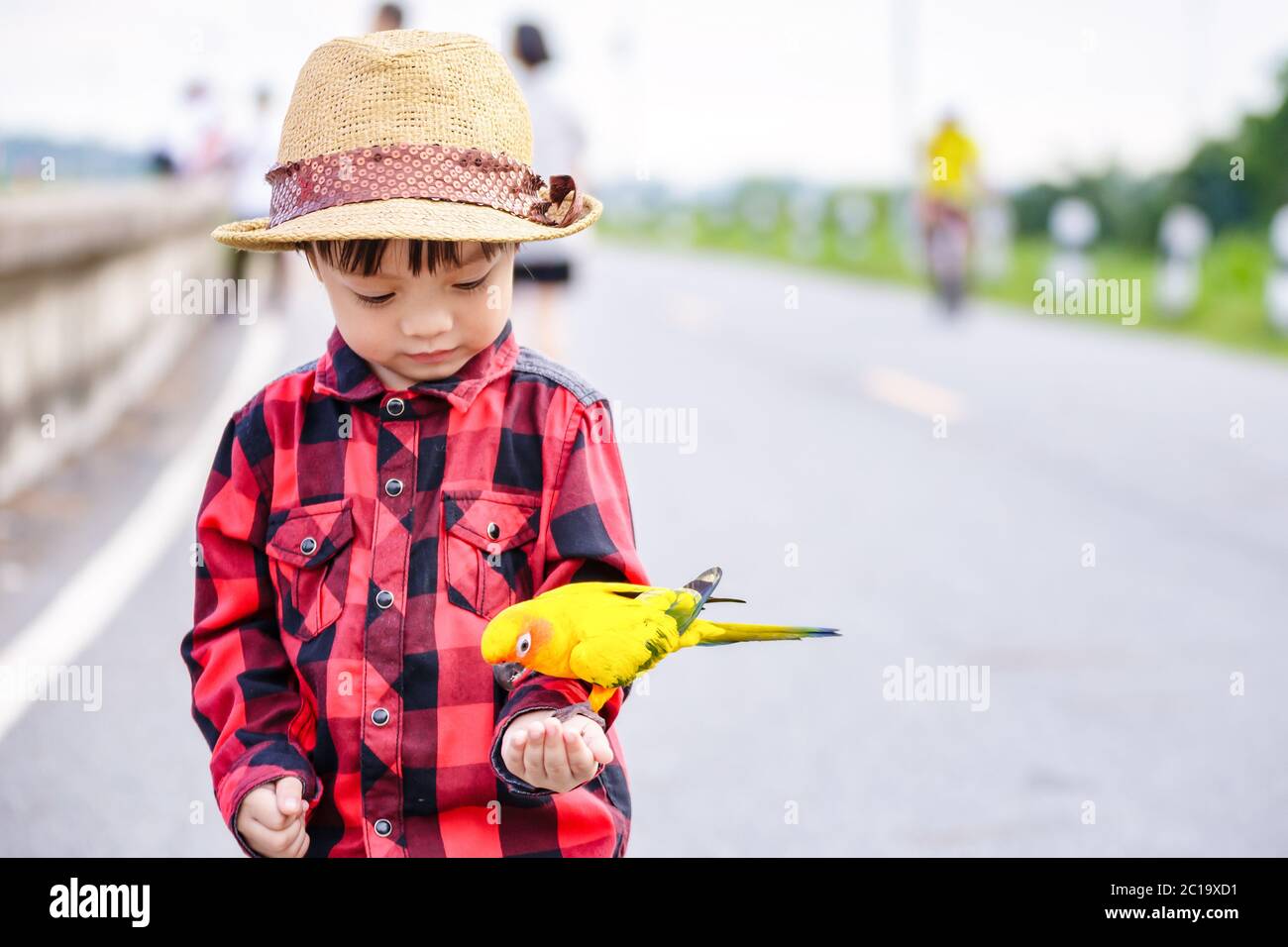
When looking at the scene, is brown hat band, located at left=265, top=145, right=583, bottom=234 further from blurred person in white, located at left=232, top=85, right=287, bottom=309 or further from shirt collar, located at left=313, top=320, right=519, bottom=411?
blurred person in white, located at left=232, top=85, right=287, bottom=309

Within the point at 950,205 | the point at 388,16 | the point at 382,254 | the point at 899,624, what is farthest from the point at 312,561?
the point at 950,205

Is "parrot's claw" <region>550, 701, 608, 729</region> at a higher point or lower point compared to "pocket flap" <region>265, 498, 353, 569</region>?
lower

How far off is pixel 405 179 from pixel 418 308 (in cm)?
15

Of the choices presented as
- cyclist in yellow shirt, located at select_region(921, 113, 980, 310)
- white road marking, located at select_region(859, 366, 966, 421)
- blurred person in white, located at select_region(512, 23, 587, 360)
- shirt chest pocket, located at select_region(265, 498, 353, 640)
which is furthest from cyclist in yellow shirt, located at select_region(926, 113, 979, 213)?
shirt chest pocket, located at select_region(265, 498, 353, 640)

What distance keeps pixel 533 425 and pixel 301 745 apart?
1.64 ft

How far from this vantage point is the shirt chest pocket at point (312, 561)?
7.14ft

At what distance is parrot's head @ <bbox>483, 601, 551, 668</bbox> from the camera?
1.99 metres

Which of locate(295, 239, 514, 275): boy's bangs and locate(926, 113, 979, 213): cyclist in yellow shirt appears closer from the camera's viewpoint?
locate(295, 239, 514, 275): boy's bangs

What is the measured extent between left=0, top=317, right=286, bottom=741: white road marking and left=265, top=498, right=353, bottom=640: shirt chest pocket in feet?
10.4

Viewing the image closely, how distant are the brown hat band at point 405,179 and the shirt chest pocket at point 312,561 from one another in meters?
0.37

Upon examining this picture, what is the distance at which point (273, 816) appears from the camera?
2.09m

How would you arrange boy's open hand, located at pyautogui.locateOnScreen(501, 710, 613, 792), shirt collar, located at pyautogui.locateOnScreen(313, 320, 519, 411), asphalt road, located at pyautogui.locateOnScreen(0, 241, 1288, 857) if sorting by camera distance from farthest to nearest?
asphalt road, located at pyautogui.locateOnScreen(0, 241, 1288, 857), shirt collar, located at pyautogui.locateOnScreen(313, 320, 519, 411), boy's open hand, located at pyautogui.locateOnScreen(501, 710, 613, 792)

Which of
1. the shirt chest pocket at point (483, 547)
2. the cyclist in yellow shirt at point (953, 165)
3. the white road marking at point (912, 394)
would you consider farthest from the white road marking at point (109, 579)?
the cyclist in yellow shirt at point (953, 165)
